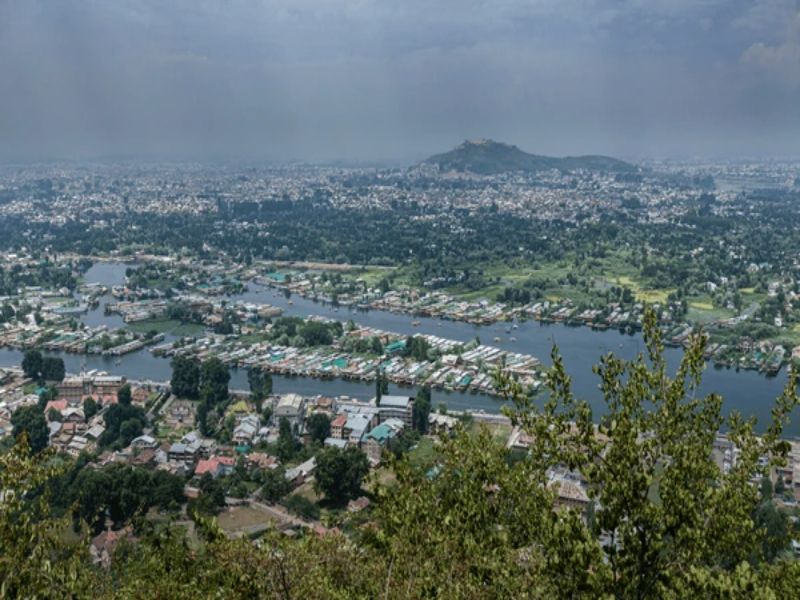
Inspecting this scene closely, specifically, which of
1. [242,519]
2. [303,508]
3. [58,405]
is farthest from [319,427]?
[58,405]

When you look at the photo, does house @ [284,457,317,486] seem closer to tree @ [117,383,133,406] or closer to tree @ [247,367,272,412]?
tree @ [247,367,272,412]

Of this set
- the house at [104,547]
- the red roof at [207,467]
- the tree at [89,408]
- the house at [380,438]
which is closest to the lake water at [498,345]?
the house at [380,438]

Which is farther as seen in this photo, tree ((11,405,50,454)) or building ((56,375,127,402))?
building ((56,375,127,402))

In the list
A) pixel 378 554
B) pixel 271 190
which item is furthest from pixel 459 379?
pixel 271 190

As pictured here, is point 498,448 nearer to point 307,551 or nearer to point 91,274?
point 307,551

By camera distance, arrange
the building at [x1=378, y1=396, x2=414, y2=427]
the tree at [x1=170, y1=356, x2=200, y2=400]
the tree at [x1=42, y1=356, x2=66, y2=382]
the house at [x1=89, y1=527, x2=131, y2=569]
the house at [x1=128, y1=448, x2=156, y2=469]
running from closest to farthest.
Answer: the house at [x1=89, y1=527, x2=131, y2=569]
the house at [x1=128, y1=448, x2=156, y2=469]
the building at [x1=378, y1=396, x2=414, y2=427]
the tree at [x1=170, y1=356, x2=200, y2=400]
the tree at [x1=42, y1=356, x2=66, y2=382]

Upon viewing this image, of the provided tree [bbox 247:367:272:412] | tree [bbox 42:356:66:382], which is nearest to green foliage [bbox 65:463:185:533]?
tree [bbox 247:367:272:412]

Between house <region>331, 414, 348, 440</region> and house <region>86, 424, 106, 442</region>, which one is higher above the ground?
house <region>331, 414, 348, 440</region>
